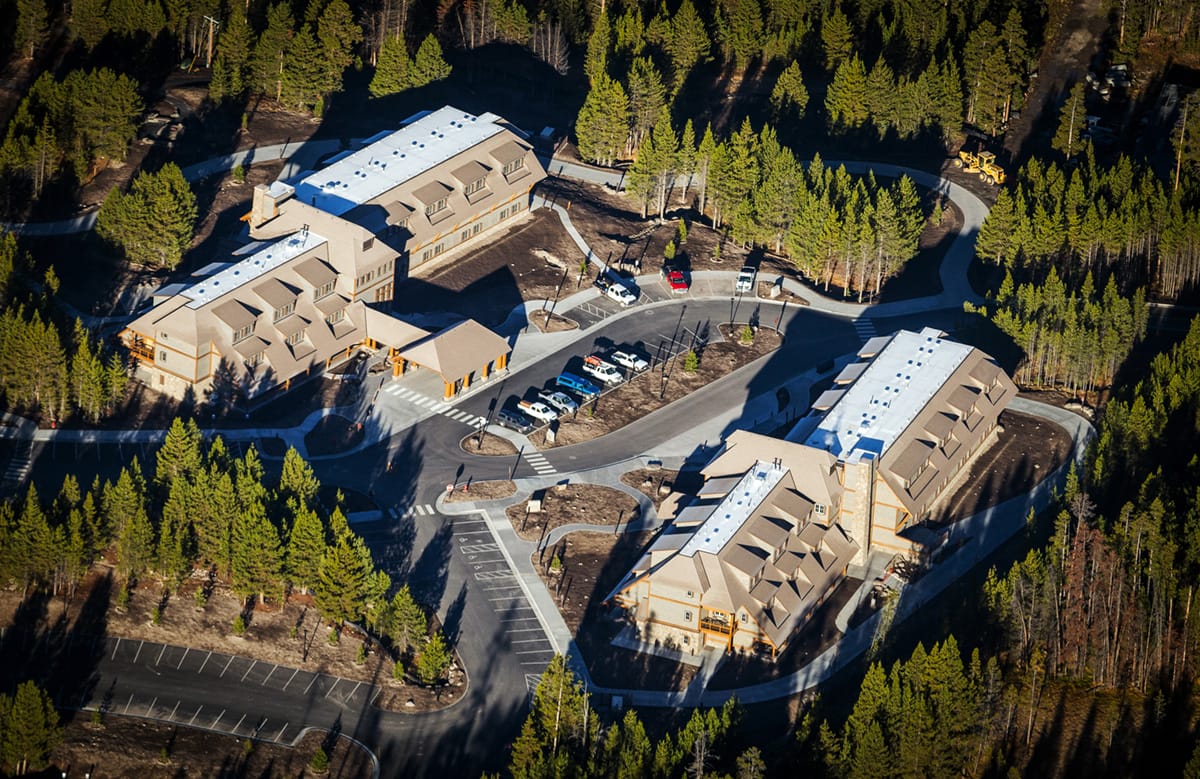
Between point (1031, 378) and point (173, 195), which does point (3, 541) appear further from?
point (1031, 378)

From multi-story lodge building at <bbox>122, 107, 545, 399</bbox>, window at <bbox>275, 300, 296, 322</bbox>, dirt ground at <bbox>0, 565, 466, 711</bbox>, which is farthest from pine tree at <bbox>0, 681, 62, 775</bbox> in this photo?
window at <bbox>275, 300, 296, 322</bbox>

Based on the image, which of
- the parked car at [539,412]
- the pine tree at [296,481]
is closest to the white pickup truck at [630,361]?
the parked car at [539,412]

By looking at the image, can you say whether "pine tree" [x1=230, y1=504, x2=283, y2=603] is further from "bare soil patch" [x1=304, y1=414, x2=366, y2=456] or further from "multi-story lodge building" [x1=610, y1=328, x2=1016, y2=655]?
"multi-story lodge building" [x1=610, y1=328, x2=1016, y2=655]

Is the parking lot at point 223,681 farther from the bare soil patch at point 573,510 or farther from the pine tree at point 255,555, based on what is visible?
the bare soil patch at point 573,510

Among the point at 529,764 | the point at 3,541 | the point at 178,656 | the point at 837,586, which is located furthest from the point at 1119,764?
the point at 3,541

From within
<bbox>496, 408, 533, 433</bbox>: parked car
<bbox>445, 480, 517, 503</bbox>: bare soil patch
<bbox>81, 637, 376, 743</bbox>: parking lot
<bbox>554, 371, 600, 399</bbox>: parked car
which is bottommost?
<bbox>81, 637, 376, 743</bbox>: parking lot
